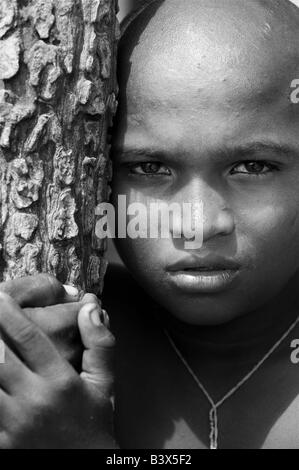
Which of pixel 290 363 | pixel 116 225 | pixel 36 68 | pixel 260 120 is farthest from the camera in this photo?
pixel 290 363

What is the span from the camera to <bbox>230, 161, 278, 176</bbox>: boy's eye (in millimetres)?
1800

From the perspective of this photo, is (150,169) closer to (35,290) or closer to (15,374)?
(35,290)

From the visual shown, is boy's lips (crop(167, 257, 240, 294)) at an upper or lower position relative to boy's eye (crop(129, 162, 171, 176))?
lower

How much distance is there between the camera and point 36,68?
162 cm

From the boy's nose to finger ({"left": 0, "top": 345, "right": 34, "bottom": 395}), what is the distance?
43 centimetres

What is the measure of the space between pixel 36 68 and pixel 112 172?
350mm

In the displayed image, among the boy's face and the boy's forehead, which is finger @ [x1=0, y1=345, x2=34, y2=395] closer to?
the boy's face

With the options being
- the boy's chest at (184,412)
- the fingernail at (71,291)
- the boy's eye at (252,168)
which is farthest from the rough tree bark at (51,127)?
the boy's chest at (184,412)

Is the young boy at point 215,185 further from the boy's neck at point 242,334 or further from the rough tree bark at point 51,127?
the rough tree bark at point 51,127

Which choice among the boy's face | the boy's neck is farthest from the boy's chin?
the boy's neck

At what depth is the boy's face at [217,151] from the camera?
1744mm

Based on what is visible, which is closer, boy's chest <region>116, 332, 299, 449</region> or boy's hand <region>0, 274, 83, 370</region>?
boy's hand <region>0, 274, 83, 370</region>
